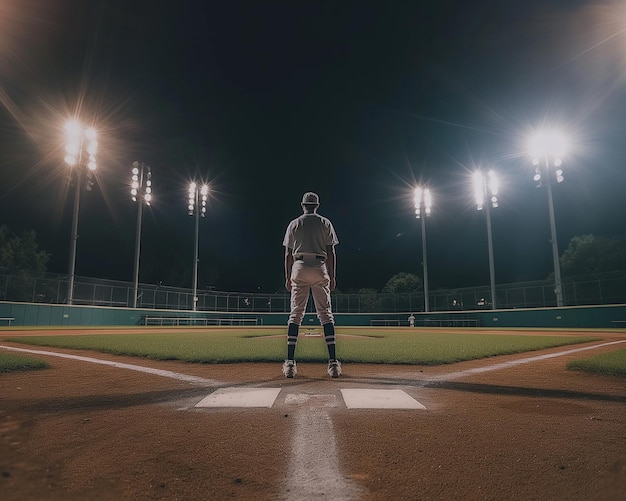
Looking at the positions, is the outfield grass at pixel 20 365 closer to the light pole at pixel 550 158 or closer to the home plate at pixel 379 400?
the home plate at pixel 379 400

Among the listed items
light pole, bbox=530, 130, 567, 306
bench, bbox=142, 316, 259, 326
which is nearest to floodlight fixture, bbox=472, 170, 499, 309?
light pole, bbox=530, 130, 567, 306

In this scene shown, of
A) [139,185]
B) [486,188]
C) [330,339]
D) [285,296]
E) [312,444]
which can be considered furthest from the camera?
[285,296]

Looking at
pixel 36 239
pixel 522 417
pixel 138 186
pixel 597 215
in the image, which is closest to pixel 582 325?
pixel 522 417

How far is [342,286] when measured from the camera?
64.6 metres

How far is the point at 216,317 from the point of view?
3794 cm

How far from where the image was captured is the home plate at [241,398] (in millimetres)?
3185

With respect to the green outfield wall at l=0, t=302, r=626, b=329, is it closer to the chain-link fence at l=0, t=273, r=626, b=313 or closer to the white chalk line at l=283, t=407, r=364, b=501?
the chain-link fence at l=0, t=273, r=626, b=313

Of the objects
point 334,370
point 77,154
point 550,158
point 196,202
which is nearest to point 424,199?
point 550,158

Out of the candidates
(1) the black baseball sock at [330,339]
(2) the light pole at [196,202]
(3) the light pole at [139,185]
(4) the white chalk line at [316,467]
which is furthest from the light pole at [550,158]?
(4) the white chalk line at [316,467]

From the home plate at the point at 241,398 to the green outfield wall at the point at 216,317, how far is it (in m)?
22.9

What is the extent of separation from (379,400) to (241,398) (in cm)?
119

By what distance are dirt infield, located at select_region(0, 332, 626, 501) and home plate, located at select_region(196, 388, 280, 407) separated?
11cm

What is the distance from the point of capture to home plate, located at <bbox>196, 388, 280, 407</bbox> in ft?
10.5

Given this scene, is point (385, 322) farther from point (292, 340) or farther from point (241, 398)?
point (241, 398)
